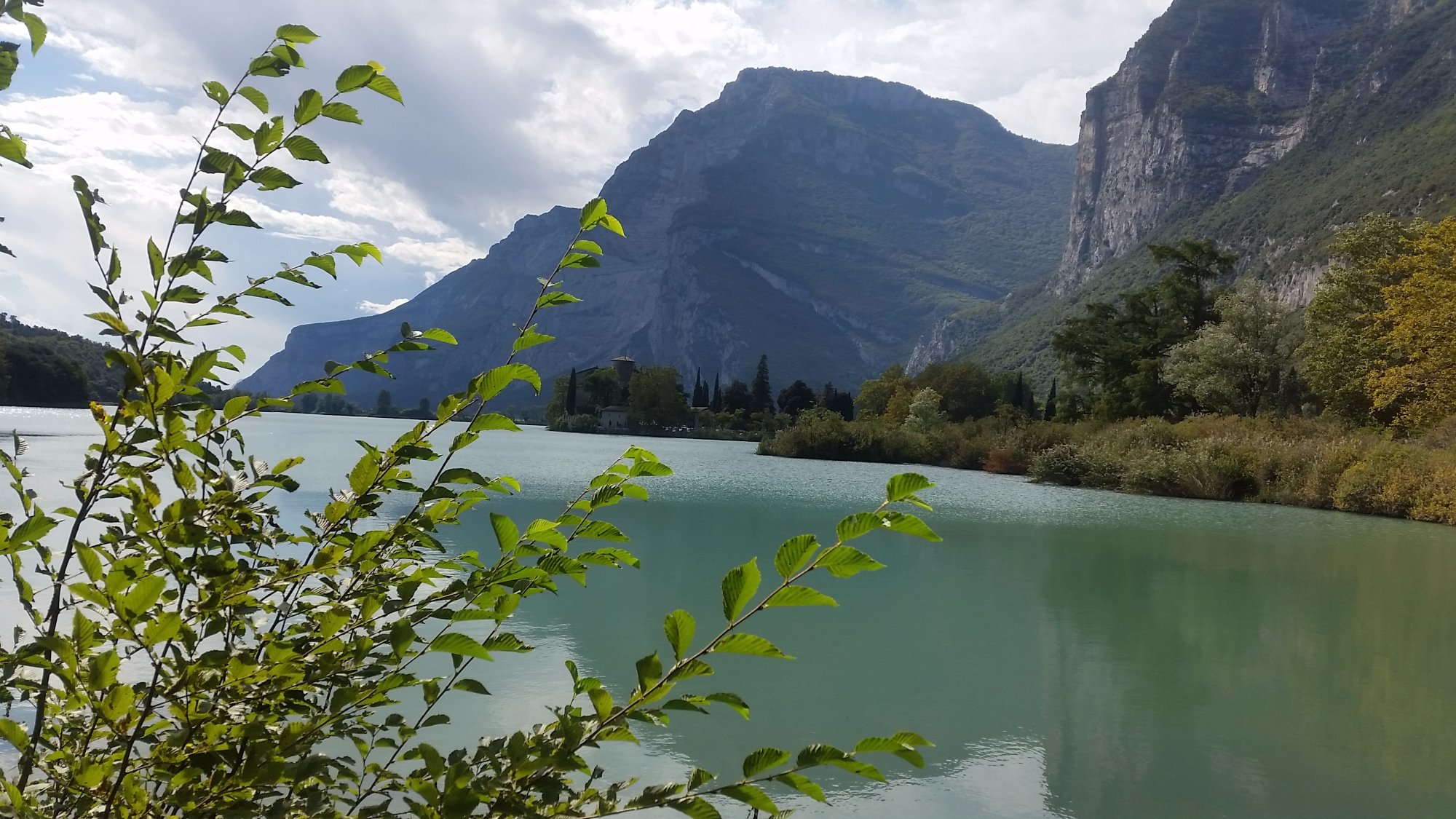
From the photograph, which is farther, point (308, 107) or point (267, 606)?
point (267, 606)

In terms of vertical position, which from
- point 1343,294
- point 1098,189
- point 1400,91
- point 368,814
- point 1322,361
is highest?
point 1098,189

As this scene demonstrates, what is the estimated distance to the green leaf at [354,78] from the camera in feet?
3.82

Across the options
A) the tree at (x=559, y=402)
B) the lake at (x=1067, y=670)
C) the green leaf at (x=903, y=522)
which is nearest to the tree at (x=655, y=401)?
the tree at (x=559, y=402)

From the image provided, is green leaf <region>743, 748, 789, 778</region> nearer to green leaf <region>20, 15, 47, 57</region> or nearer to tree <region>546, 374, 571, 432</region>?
green leaf <region>20, 15, 47, 57</region>


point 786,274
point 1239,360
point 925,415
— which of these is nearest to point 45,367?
point 925,415

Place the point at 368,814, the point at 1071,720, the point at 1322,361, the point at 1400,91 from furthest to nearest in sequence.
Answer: the point at 1400,91 → the point at 1322,361 → the point at 1071,720 → the point at 368,814

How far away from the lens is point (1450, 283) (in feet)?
60.6

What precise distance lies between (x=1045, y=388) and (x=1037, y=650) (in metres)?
66.6

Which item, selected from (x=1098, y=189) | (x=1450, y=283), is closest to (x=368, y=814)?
(x=1450, y=283)

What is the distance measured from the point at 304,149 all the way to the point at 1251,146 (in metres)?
91.8

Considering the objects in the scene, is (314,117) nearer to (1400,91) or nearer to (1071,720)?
(1071,720)

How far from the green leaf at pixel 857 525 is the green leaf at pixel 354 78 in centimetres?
86

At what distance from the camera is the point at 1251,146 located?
76938mm

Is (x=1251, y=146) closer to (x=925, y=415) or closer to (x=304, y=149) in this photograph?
(x=925, y=415)
